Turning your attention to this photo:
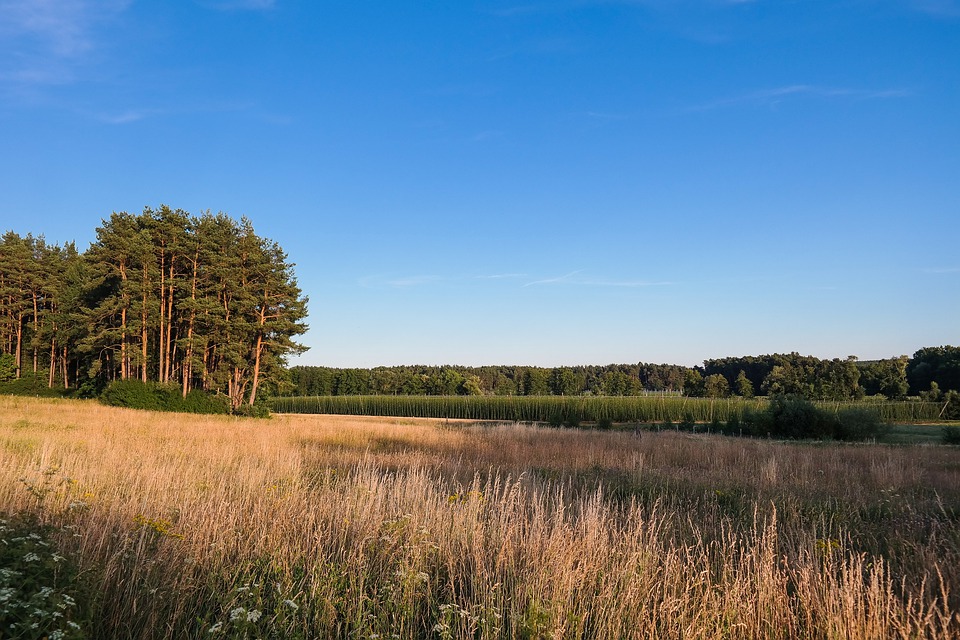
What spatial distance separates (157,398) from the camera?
1427 inches

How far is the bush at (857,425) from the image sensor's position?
34875 millimetres

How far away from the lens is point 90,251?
4416cm

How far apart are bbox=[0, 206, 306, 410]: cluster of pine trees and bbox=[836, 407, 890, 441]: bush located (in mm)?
38503

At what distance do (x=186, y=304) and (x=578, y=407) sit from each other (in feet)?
140

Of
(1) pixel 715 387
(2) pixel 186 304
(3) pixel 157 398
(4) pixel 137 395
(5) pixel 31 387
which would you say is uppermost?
(2) pixel 186 304

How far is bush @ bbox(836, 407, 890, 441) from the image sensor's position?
34875mm

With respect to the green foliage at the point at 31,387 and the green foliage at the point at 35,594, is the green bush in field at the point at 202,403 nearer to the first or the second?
the green foliage at the point at 31,387

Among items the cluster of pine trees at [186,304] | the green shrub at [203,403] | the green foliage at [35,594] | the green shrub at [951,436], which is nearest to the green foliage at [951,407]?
the green shrub at [951,436]

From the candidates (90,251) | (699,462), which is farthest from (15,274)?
(699,462)

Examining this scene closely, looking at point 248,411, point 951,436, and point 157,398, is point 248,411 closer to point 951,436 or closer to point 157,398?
point 157,398

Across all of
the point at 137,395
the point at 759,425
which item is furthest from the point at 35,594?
the point at 759,425

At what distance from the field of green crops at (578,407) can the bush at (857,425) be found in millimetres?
10619

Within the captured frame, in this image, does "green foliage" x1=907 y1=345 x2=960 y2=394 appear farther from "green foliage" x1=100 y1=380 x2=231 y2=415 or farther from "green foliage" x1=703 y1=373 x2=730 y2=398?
"green foliage" x1=100 y1=380 x2=231 y2=415

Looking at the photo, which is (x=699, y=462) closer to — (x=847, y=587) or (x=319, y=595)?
(x=847, y=587)
